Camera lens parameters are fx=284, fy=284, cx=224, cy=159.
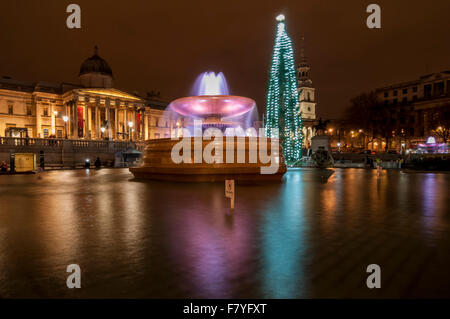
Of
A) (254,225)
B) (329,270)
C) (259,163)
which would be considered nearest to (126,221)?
(254,225)

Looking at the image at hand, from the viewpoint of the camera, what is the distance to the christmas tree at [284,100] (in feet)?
114

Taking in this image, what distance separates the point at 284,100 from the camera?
3619 cm

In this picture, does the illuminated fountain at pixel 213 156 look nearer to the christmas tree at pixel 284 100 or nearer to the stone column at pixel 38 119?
the christmas tree at pixel 284 100

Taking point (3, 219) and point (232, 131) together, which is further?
point (232, 131)

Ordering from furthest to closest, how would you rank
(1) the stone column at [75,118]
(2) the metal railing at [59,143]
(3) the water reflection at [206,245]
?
1. (1) the stone column at [75,118]
2. (2) the metal railing at [59,143]
3. (3) the water reflection at [206,245]

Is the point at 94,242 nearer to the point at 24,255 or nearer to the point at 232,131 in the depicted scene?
the point at 24,255

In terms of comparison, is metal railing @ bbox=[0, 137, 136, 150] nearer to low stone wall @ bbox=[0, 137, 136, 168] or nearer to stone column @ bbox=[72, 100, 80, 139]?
low stone wall @ bbox=[0, 137, 136, 168]

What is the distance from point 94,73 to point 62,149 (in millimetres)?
32594

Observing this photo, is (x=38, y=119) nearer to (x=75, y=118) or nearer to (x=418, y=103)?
(x=75, y=118)

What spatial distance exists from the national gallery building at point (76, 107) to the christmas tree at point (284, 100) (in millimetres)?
25285

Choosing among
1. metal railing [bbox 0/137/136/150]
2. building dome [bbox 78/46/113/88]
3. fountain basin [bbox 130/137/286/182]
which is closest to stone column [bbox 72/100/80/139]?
building dome [bbox 78/46/113/88]

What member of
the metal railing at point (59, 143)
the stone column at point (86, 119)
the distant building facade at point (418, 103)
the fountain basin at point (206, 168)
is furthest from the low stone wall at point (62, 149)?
the distant building facade at point (418, 103)

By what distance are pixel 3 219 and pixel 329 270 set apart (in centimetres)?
555

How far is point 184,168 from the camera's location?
37.4ft
